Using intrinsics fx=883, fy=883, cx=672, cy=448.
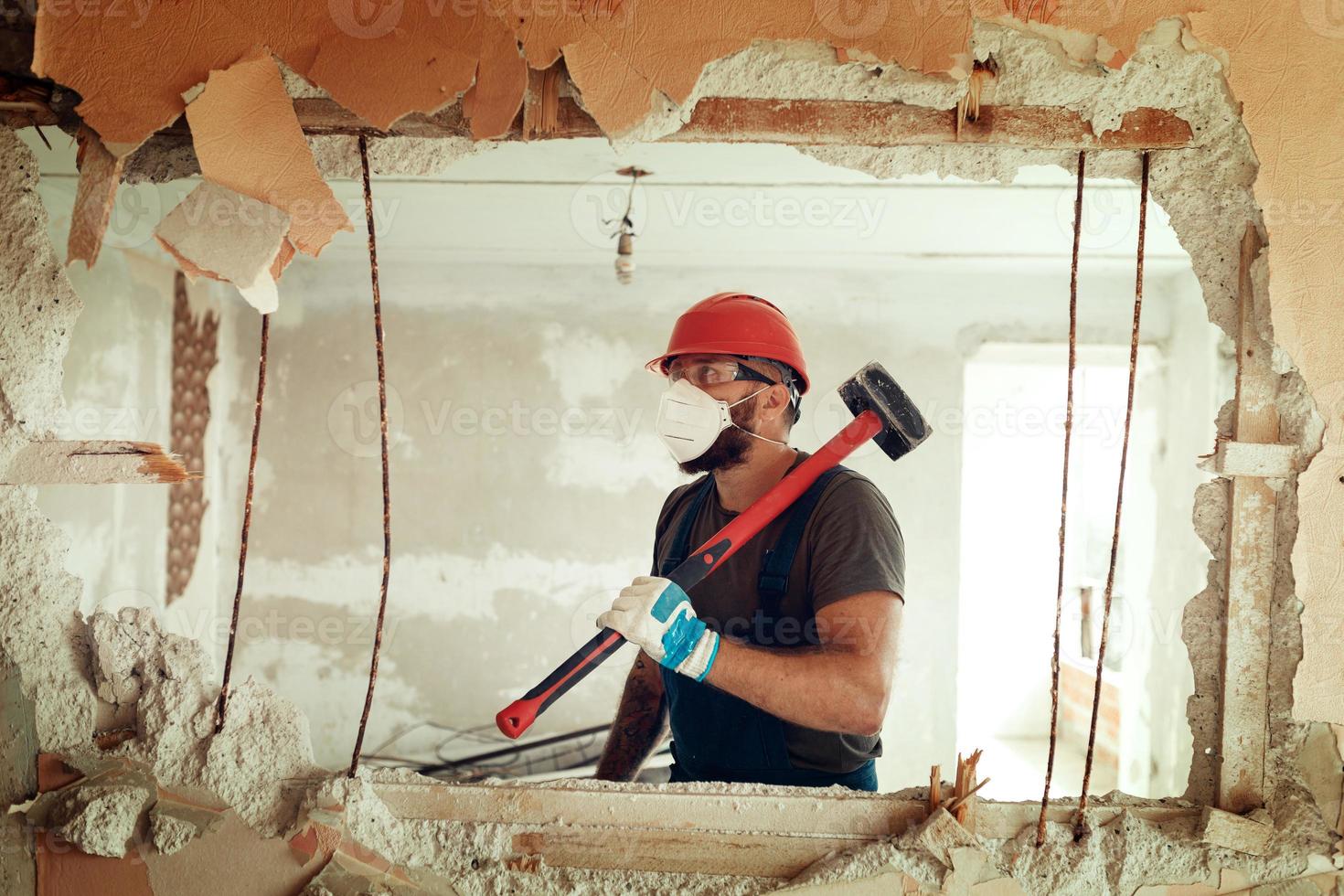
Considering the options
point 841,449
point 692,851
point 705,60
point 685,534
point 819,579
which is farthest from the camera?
point 685,534

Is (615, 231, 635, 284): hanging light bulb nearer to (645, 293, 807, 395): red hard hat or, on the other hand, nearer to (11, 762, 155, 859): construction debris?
(645, 293, 807, 395): red hard hat

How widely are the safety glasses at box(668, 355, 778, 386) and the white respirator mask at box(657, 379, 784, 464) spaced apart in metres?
0.05

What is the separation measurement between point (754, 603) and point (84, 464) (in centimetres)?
128

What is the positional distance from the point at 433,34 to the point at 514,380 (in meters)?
3.90

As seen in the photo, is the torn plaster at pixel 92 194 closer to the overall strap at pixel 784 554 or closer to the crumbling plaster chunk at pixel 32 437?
the crumbling plaster chunk at pixel 32 437

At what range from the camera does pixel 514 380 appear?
17.4 feet

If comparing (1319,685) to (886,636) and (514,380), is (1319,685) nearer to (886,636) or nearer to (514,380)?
(886,636)

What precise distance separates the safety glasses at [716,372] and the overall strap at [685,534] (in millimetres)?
252

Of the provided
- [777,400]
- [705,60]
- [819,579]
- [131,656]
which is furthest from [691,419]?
[131,656]

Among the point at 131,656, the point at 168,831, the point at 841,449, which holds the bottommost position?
the point at 168,831

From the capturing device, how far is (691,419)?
1.99 meters

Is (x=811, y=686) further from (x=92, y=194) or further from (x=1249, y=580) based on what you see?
(x=92, y=194)

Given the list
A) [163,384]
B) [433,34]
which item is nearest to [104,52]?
[433,34]

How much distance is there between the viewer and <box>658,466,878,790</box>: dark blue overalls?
1818mm
